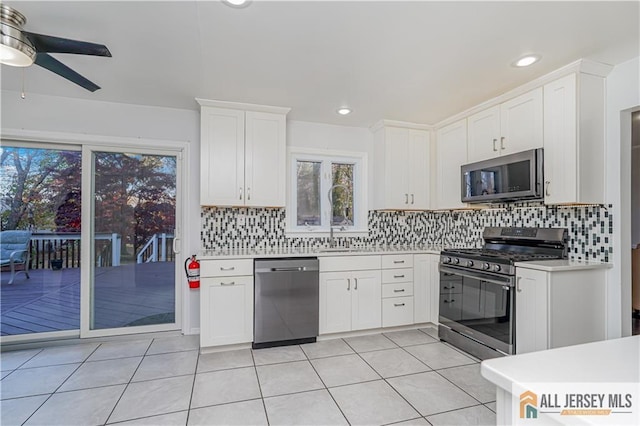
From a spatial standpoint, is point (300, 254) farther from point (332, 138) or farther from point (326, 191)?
point (332, 138)

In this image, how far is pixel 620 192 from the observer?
2463 mm

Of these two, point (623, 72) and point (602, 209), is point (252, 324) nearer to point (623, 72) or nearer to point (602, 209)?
point (602, 209)

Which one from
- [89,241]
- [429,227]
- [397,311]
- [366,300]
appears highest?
[429,227]

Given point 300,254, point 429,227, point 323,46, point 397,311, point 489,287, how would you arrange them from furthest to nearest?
point 429,227
point 397,311
point 300,254
point 489,287
point 323,46

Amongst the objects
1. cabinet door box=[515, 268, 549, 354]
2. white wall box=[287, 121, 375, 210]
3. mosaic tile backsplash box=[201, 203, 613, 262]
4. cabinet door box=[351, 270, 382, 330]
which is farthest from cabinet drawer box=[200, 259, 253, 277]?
cabinet door box=[515, 268, 549, 354]

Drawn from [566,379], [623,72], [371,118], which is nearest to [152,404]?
[566,379]

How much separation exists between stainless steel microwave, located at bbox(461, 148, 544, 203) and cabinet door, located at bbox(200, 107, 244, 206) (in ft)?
7.66

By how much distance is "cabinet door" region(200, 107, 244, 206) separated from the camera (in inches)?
128

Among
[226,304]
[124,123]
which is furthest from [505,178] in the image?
[124,123]

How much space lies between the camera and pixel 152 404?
2.14 meters

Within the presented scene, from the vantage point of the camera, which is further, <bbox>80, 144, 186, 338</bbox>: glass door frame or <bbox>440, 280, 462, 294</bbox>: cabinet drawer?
<bbox>80, 144, 186, 338</bbox>: glass door frame

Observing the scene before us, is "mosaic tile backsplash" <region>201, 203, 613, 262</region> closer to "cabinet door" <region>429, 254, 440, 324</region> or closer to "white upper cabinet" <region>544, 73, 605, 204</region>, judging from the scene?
"white upper cabinet" <region>544, 73, 605, 204</region>

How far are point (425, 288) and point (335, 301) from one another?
1.07 m

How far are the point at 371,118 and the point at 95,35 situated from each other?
2657 mm
